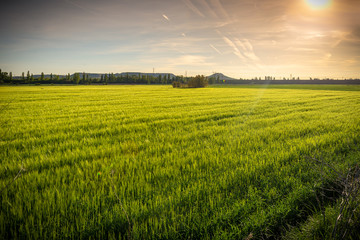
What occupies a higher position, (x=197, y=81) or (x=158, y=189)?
(x=197, y=81)

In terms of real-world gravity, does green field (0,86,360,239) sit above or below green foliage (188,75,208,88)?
below

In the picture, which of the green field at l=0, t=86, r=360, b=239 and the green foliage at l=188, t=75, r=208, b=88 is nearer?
the green field at l=0, t=86, r=360, b=239

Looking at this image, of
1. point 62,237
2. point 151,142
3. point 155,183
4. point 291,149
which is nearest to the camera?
point 62,237

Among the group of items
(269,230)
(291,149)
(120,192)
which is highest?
(291,149)

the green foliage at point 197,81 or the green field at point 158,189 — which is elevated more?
the green foliage at point 197,81

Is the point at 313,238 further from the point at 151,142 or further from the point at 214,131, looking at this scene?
the point at 214,131

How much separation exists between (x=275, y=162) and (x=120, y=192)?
3.00 m

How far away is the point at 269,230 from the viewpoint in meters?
2.01

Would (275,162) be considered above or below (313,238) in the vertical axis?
above

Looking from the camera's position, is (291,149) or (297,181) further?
(291,149)

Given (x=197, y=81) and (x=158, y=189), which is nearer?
(x=158, y=189)

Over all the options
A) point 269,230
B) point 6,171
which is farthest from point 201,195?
point 6,171

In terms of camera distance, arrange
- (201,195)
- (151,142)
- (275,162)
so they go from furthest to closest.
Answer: (151,142) → (275,162) → (201,195)

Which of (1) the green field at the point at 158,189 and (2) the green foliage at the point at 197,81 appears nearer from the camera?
(1) the green field at the point at 158,189
